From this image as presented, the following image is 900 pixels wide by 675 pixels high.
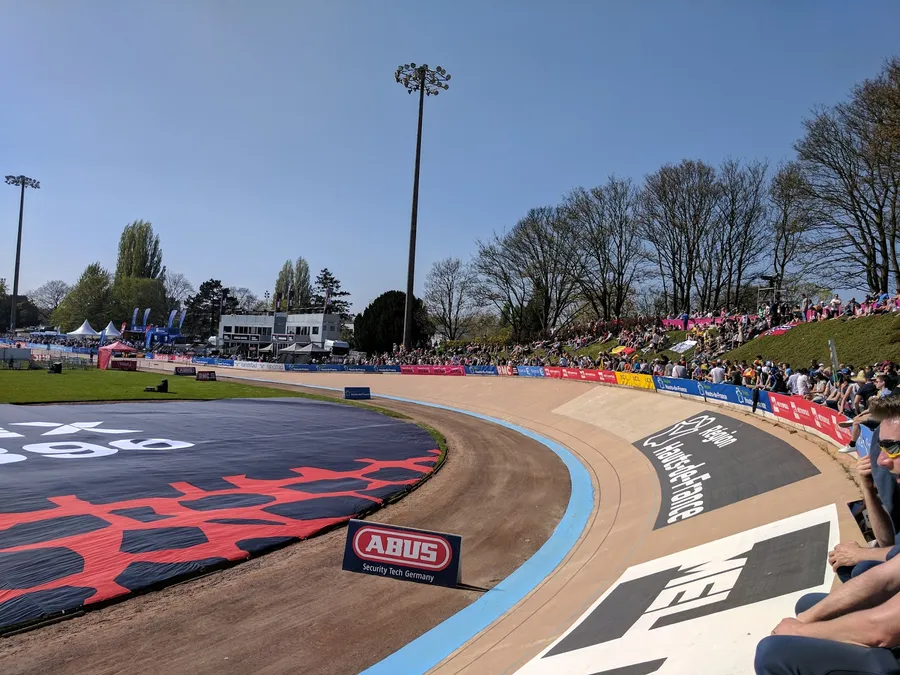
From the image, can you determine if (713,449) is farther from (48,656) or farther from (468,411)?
(468,411)

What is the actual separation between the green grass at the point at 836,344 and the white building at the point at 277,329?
60296 mm

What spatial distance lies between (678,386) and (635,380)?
3662 mm

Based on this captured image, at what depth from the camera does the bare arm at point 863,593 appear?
2.53 meters

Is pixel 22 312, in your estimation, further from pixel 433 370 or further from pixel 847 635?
pixel 847 635

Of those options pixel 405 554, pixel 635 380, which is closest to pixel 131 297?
pixel 635 380

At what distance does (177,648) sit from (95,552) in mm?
3460

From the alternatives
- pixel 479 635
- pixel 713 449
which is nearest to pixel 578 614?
pixel 479 635

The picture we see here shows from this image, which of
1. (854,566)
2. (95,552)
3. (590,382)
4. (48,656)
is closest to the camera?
(854,566)

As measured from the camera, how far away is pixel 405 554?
321 inches

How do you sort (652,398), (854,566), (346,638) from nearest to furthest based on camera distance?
1. (854,566)
2. (346,638)
3. (652,398)

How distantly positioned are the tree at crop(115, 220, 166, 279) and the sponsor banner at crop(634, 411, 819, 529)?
377 feet

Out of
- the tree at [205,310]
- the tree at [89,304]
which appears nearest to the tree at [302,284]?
the tree at [205,310]

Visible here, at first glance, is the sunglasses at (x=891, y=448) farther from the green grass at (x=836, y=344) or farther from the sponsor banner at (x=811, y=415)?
the green grass at (x=836, y=344)

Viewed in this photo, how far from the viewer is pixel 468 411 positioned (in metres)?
31.8
